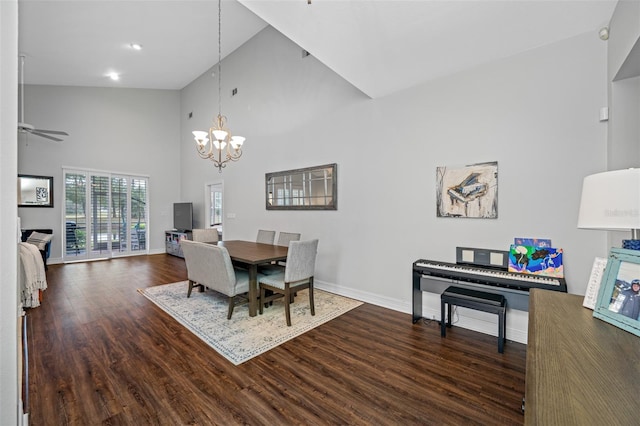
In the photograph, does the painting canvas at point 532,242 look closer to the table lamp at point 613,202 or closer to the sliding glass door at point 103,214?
the table lamp at point 613,202

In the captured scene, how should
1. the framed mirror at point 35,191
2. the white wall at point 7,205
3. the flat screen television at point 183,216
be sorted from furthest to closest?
the flat screen television at point 183,216 → the framed mirror at point 35,191 → the white wall at point 7,205

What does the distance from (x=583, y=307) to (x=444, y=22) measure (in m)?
2.20

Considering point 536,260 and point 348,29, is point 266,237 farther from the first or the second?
point 536,260

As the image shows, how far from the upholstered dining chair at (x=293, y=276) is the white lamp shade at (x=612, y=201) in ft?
7.59

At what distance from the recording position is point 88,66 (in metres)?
5.73

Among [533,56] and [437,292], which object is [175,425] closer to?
[437,292]

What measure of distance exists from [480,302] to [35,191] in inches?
342

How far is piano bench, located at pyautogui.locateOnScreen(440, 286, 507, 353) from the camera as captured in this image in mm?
2434

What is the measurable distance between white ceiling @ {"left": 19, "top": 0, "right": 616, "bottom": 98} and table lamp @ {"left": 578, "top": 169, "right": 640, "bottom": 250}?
1625 millimetres

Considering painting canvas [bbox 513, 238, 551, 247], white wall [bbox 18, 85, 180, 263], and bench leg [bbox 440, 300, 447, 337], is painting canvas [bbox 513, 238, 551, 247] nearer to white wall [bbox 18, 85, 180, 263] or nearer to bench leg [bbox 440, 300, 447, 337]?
bench leg [bbox 440, 300, 447, 337]

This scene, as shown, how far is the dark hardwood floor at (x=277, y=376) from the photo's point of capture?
5.80ft

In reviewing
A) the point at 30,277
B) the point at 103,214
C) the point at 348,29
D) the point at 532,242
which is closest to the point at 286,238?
the point at 348,29

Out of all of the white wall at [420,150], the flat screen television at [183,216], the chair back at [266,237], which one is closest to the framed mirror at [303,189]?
the white wall at [420,150]

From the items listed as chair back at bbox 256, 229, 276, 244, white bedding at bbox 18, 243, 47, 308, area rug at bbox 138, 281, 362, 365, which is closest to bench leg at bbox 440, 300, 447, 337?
area rug at bbox 138, 281, 362, 365
